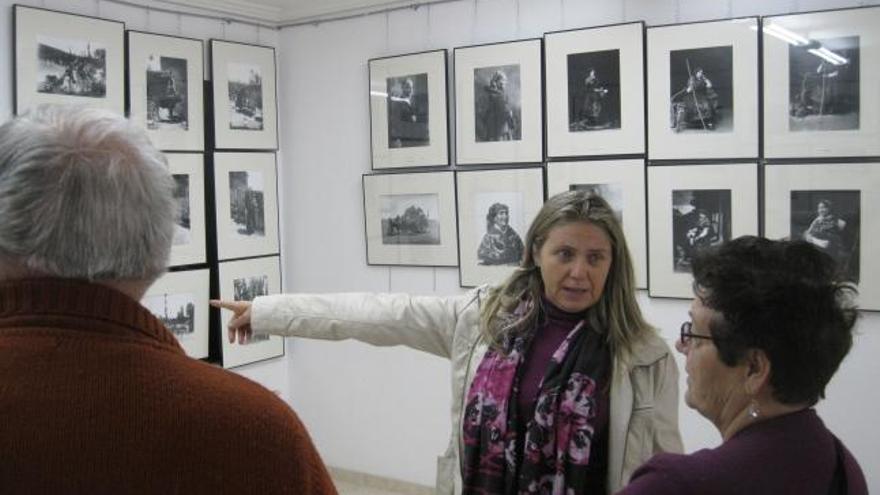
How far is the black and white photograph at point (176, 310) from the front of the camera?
13.1 ft

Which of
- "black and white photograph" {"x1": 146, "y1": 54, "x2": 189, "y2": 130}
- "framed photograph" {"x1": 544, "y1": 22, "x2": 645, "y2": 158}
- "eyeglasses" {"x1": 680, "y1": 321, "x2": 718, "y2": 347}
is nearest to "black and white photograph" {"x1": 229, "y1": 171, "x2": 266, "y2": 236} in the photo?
"black and white photograph" {"x1": 146, "y1": 54, "x2": 189, "y2": 130}

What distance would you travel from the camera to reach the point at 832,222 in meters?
3.22

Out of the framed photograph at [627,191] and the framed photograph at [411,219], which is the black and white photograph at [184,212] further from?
the framed photograph at [627,191]

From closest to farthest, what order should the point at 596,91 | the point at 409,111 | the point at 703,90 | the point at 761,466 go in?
1. the point at 761,466
2. the point at 703,90
3. the point at 596,91
4. the point at 409,111

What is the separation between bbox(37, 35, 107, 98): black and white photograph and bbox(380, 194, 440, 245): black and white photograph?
153 centimetres

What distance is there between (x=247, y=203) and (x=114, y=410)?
3.58m

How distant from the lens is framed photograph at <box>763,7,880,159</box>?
3107mm

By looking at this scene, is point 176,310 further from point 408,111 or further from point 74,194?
point 74,194

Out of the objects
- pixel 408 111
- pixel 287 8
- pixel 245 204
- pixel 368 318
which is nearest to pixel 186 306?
pixel 245 204

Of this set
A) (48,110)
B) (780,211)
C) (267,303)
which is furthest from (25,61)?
(780,211)

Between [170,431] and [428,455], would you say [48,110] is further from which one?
[428,455]

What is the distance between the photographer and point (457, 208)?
4121mm

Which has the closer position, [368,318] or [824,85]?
[368,318]

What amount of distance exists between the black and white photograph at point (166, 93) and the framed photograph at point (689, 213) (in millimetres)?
2343
